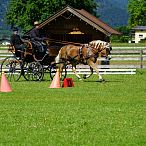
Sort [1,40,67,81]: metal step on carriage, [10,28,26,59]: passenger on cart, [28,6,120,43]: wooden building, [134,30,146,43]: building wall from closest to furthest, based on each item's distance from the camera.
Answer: [10,28,26,59]: passenger on cart < [1,40,67,81]: metal step on carriage < [28,6,120,43]: wooden building < [134,30,146,43]: building wall

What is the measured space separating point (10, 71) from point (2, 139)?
1383 centimetres

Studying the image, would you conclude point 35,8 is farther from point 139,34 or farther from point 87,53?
point 139,34

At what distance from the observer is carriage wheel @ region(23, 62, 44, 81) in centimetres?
2212

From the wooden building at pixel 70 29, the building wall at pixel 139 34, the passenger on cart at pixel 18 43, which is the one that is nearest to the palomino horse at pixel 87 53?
the passenger on cart at pixel 18 43

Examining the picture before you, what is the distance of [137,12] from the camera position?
107500mm

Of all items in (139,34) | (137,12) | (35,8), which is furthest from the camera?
(139,34)

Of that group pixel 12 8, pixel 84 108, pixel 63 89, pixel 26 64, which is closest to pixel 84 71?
pixel 26 64

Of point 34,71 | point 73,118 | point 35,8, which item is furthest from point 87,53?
point 35,8

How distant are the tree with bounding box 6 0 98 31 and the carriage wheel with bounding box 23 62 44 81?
48.3 metres

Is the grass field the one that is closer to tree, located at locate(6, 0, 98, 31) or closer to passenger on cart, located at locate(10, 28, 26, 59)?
passenger on cart, located at locate(10, 28, 26, 59)

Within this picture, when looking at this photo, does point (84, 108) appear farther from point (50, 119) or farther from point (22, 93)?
point (22, 93)

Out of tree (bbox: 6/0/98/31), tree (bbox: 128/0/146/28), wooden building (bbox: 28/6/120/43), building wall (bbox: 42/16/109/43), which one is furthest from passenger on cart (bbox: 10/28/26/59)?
tree (bbox: 128/0/146/28)

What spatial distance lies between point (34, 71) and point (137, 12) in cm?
8689

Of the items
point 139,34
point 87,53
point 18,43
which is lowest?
point 139,34
